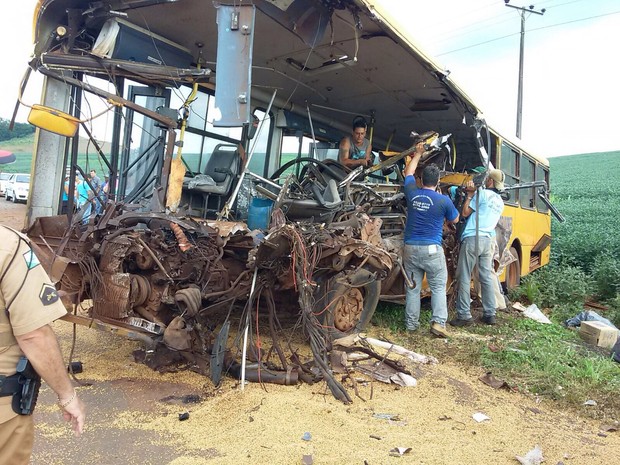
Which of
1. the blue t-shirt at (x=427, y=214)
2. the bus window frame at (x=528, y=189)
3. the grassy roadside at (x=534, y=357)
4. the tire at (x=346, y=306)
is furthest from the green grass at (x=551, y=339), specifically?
the bus window frame at (x=528, y=189)

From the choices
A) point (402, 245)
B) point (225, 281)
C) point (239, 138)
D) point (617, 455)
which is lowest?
point (617, 455)

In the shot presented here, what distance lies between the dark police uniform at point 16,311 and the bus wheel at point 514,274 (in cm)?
807

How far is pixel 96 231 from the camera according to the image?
144 inches

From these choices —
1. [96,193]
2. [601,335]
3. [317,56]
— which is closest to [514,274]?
[601,335]

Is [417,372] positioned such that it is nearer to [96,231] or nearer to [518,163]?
[96,231]

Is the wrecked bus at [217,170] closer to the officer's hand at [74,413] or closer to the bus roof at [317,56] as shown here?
the bus roof at [317,56]

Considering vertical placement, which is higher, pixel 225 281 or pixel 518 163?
pixel 518 163

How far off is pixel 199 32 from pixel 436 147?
11.2ft

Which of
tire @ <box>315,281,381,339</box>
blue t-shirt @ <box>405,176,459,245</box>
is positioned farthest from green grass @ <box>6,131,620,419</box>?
blue t-shirt @ <box>405,176,459,245</box>

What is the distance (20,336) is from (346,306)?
357cm

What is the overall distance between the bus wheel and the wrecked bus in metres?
1.63

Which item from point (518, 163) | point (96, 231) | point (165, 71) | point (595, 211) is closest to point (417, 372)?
point (96, 231)

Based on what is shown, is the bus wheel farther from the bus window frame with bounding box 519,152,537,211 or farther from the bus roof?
the bus roof

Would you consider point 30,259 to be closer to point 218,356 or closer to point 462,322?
point 218,356
